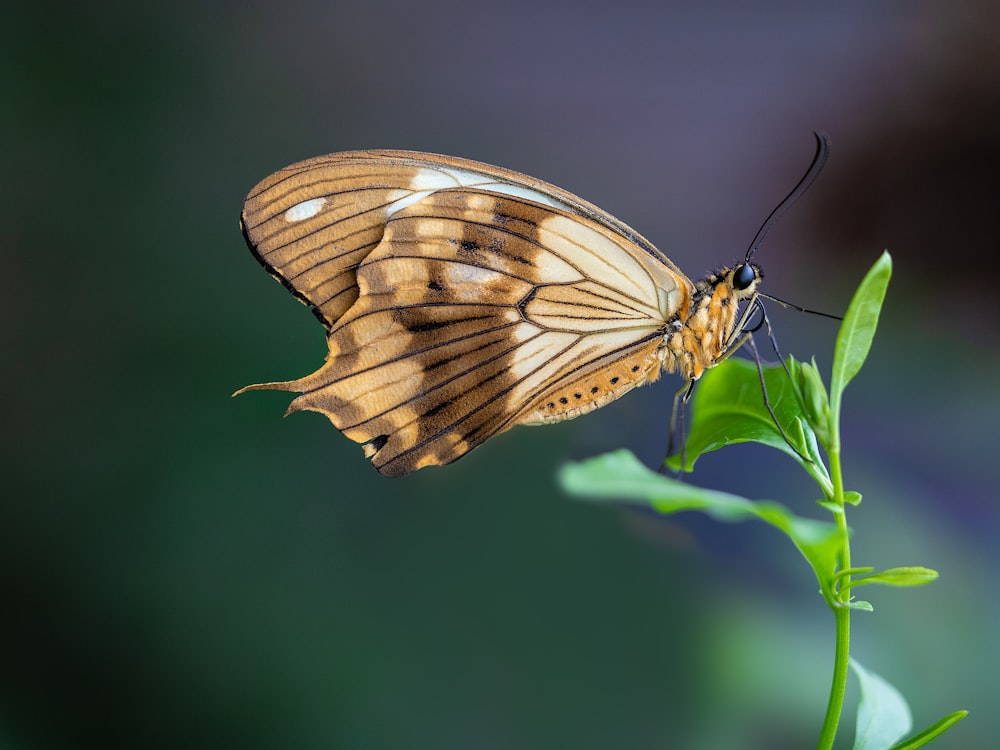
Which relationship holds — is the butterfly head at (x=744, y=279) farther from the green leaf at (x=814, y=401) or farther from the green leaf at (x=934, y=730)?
the green leaf at (x=934, y=730)

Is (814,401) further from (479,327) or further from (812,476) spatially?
(479,327)

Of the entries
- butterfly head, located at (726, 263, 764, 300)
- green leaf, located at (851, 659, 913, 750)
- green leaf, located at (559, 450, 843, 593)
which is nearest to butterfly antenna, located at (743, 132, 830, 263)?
butterfly head, located at (726, 263, 764, 300)

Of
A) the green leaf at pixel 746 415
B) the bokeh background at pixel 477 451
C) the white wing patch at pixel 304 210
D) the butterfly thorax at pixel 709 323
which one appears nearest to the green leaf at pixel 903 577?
the green leaf at pixel 746 415

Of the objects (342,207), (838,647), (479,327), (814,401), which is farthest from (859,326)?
(342,207)

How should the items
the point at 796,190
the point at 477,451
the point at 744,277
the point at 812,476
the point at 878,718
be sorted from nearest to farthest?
the point at 812,476 → the point at 878,718 → the point at 744,277 → the point at 477,451 → the point at 796,190

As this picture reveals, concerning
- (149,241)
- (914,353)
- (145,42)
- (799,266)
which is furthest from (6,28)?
(914,353)

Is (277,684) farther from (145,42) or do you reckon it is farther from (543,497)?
(145,42)

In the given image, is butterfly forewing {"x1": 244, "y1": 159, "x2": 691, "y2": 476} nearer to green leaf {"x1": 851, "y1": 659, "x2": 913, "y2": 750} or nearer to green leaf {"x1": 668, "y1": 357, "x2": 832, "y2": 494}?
green leaf {"x1": 668, "y1": 357, "x2": 832, "y2": 494}
